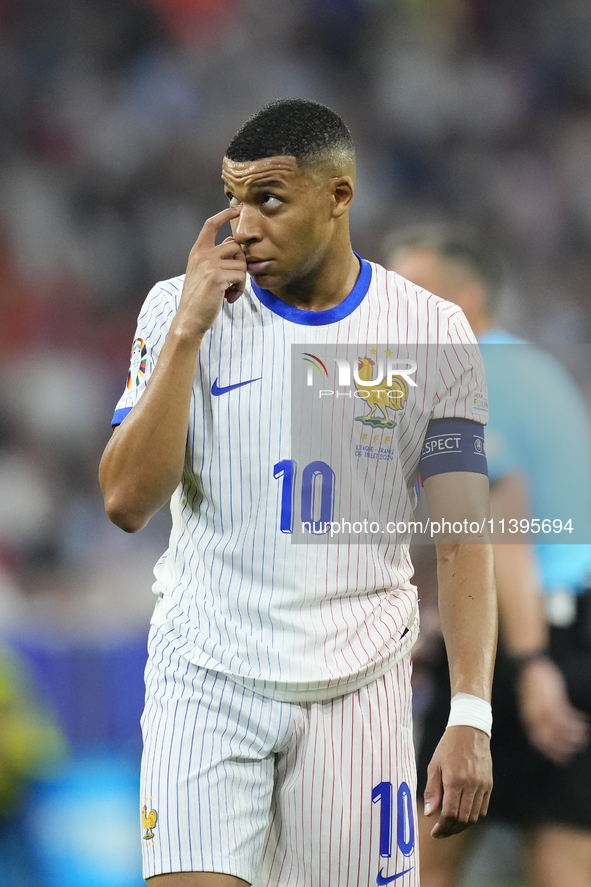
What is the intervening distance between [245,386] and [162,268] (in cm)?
134

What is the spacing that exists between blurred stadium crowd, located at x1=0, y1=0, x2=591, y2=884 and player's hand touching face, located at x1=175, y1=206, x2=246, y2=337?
1.15 meters

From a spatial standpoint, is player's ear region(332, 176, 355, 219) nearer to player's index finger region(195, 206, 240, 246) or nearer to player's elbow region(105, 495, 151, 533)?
player's index finger region(195, 206, 240, 246)

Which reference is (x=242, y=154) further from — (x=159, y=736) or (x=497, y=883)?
(x=497, y=883)

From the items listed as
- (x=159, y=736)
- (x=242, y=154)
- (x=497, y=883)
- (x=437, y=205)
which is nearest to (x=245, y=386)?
(x=242, y=154)

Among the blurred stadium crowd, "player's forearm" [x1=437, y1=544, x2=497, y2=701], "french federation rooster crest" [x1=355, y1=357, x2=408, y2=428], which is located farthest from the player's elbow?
the blurred stadium crowd

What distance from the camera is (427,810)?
1.44 meters

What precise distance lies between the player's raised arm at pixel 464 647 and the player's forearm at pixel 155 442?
17.0 inches

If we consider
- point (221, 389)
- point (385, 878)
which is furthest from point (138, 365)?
point (385, 878)

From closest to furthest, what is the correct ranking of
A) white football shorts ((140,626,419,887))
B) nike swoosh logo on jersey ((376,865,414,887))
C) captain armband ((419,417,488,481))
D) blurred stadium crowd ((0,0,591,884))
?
white football shorts ((140,626,419,887)), nike swoosh logo on jersey ((376,865,414,887)), captain armband ((419,417,488,481)), blurred stadium crowd ((0,0,591,884))

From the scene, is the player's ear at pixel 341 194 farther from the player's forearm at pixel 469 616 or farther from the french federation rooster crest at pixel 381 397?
the player's forearm at pixel 469 616

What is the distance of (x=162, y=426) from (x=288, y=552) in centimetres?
26

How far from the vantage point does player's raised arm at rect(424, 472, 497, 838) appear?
4.82 ft

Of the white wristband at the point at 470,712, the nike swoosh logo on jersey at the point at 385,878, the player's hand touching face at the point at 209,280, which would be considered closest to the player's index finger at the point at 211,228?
the player's hand touching face at the point at 209,280

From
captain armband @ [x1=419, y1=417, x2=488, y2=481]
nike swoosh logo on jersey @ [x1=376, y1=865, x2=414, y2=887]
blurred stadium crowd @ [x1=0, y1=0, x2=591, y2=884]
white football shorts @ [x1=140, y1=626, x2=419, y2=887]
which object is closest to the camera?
white football shorts @ [x1=140, y1=626, x2=419, y2=887]
